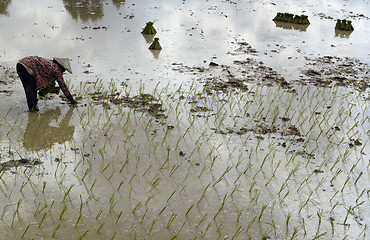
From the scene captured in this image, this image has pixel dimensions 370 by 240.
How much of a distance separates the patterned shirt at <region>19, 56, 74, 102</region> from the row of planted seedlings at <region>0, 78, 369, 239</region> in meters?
0.50

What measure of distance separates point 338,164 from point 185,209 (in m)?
1.95

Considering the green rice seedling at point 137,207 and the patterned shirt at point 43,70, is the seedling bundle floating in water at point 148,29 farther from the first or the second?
the green rice seedling at point 137,207

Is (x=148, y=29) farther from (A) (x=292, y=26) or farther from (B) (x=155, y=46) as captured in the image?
(A) (x=292, y=26)

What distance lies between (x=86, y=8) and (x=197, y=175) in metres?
9.05

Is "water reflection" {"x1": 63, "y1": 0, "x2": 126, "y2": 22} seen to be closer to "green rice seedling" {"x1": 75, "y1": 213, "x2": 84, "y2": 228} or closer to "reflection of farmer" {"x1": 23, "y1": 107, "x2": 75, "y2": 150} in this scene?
"reflection of farmer" {"x1": 23, "y1": 107, "x2": 75, "y2": 150}

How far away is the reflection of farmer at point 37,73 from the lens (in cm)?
434

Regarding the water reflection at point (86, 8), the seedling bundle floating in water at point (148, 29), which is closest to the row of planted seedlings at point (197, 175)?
the seedling bundle floating in water at point (148, 29)

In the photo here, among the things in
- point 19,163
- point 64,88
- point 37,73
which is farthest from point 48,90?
point 19,163

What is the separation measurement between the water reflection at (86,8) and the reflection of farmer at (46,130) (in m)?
5.80

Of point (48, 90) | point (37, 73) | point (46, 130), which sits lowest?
point (46, 130)

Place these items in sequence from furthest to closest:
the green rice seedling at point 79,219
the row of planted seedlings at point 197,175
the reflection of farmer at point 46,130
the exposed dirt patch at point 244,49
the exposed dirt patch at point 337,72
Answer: the exposed dirt patch at point 244,49, the exposed dirt patch at point 337,72, the reflection of farmer at point 46,130, the row of planted seedlings at point 197,175, the green rice seedling at point 79,219

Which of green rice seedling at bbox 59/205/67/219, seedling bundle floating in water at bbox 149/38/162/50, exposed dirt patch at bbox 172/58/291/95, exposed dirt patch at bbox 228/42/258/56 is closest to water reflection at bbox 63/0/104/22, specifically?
seedling bundle floating in water at bbox 149/38/162/50

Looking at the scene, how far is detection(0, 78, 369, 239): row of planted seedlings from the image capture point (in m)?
2.88

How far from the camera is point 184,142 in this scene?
4164 millimetres
